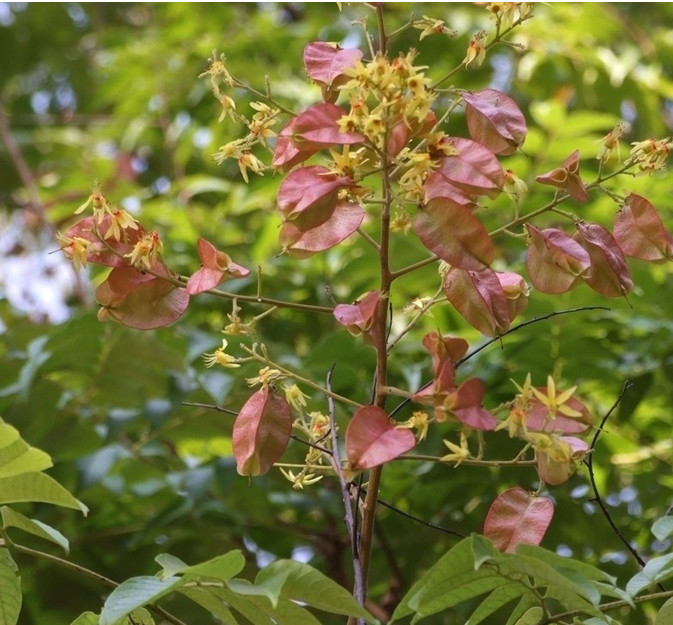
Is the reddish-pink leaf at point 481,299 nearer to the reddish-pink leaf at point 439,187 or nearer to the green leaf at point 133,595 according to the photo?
the reddish-pink leaf at point 439,187

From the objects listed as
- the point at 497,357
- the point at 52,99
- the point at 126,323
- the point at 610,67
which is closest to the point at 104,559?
the point at 497,357

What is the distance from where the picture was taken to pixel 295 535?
1310 millimetres

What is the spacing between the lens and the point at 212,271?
62cm

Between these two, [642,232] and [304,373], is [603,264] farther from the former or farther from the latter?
[304,373]

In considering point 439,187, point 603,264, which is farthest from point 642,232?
point 439,187

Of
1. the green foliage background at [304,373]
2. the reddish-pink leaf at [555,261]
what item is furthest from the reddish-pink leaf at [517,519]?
the green foliage background at [304,373]

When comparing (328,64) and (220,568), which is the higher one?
(328,64)

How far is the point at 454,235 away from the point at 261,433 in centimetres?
17

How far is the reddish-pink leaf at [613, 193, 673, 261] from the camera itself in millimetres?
648

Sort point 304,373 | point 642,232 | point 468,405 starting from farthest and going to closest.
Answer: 1. point 304,373
2. point 642,232
3. point 468,405

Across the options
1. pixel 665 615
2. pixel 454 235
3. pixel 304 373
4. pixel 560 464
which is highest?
pixel 454 235

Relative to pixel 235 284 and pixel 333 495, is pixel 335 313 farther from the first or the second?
pixel 235 284

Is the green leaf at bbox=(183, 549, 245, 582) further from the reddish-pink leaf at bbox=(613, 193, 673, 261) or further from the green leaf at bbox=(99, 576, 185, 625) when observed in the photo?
the reddish-pink leaf at bbox=(613, 193, 673, 261)

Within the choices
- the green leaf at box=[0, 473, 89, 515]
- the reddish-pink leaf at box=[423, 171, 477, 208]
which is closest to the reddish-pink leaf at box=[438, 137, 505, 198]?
the reddish-pink leaf at box=[423, 171, 477, 208]
